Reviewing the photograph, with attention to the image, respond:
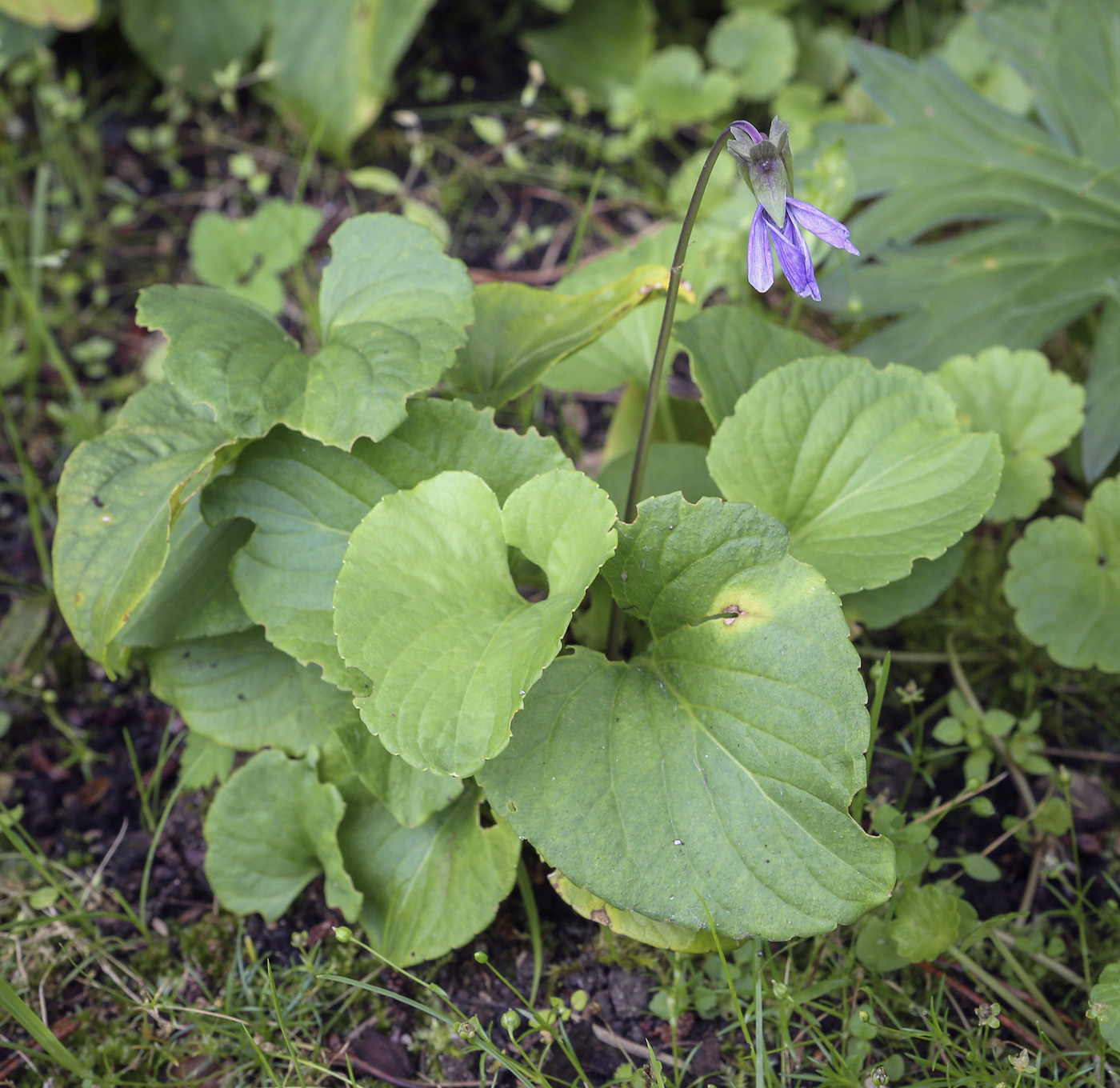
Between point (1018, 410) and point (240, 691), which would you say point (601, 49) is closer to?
point (1018, 410)

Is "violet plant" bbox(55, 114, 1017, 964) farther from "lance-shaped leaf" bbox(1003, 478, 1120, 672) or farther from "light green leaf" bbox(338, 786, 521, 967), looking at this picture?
"lance-shaped leaf" bbox(1003, 478, 1120, 672)

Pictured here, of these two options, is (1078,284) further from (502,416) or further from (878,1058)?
(878,1058)

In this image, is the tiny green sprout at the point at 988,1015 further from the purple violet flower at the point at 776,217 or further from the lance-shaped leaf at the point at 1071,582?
the purple violet flower at the point at 776,217

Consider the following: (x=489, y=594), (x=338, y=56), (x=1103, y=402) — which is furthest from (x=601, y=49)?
(x=489, y=594)

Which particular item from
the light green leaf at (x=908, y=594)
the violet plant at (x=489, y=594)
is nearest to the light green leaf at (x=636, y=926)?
the violet plant at (x=489, y=594)

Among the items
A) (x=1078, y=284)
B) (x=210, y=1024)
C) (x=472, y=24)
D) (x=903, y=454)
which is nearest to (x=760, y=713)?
(x=903, y=454)

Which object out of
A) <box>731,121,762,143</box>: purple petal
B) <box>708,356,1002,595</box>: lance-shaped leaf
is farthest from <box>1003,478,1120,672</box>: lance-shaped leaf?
<box>731,121,762,143</box>: purple petal
